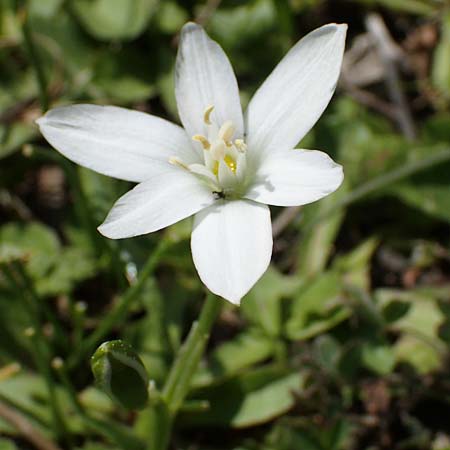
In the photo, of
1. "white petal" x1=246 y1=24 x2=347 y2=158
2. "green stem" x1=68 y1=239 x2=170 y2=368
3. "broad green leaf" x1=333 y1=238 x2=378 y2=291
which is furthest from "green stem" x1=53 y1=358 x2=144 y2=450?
"broad green leaf" x1=333 y1=238 x2=378 y2=291

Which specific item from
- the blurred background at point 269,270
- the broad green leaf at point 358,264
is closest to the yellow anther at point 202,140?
the blurred background at point 269,270

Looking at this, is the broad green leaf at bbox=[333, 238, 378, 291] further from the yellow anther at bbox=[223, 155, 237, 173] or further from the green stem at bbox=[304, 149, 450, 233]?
the yellow anther at bbox=[223, 155, 237, 173]

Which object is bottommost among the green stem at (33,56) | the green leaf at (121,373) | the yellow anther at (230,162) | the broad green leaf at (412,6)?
the broad green leaf at (412,6)

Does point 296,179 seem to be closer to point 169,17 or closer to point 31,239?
point 31,239

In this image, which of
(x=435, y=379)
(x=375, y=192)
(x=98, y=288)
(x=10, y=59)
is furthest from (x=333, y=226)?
(x=10, y=59)

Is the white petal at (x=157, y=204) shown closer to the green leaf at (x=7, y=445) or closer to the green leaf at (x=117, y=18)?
the green leaf at (x=7, y=445)

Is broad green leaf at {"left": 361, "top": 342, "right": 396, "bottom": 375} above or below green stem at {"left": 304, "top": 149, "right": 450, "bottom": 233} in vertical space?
below
